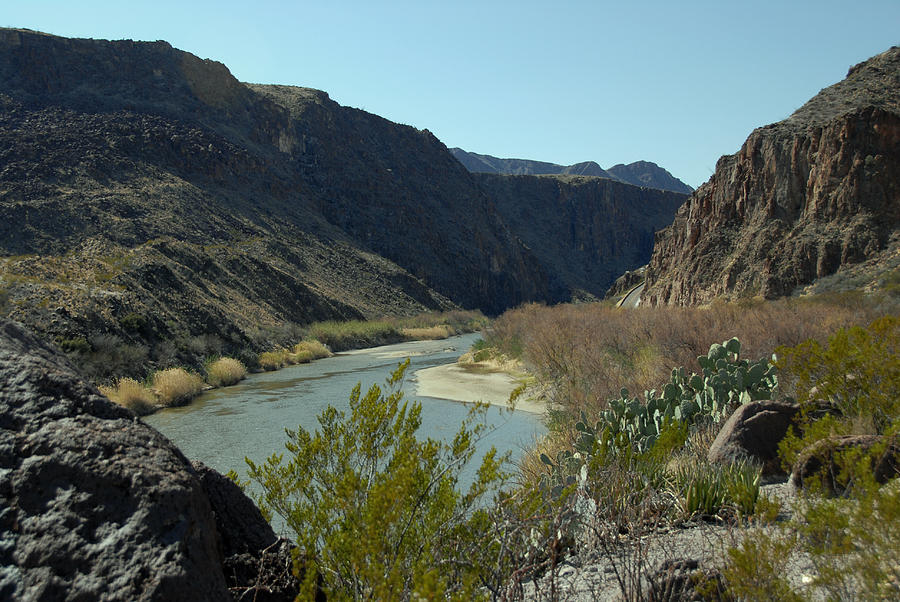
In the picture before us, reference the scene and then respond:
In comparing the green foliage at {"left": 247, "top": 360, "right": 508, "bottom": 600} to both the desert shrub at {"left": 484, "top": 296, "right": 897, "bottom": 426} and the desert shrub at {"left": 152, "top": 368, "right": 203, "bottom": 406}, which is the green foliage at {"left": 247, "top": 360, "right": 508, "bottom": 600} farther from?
the desert shrub at {"left": 152, "top": 368, "right": 203, "bottom": 406}

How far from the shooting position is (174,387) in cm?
2119

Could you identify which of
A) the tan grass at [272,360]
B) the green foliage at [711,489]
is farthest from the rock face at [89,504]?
the tan grass at [272,360]

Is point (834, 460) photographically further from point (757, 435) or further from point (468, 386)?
point (468, 386)

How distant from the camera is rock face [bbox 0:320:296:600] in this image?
240cm

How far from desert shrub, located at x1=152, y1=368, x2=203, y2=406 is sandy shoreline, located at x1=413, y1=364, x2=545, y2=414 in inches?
299

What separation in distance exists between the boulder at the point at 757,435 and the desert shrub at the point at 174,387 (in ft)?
59.9

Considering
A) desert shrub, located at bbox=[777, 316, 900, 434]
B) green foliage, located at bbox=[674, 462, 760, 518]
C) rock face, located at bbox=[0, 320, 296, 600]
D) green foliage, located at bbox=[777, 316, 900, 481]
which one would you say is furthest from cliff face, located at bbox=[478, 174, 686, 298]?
rock face, located at bbox=[0, 320, 296, 600]

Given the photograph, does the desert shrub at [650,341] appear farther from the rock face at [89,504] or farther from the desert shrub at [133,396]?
the desert shrub at [133,396]

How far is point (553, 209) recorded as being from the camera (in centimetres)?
12962

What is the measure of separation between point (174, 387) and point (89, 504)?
20110mm

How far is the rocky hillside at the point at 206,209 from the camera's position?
30.5 m

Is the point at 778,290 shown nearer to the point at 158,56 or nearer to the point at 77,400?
Result: the point at 77,400

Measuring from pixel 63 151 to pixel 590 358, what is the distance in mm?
47443

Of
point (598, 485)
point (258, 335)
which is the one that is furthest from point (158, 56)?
point (598, 485)
